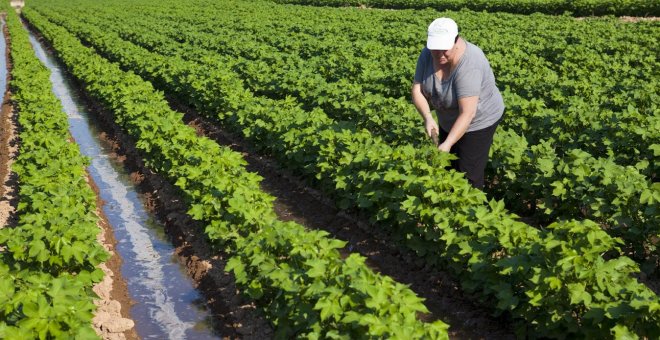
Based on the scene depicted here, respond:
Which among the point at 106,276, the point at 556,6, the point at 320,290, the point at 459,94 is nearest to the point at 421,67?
the point at 459,94

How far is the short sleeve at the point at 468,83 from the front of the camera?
18.1ft

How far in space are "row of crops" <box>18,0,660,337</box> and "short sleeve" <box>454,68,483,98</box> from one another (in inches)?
27.7

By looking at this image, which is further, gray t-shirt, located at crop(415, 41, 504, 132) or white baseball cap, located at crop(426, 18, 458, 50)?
gray t-shirt, located at crop(415, 41, 504, 132)

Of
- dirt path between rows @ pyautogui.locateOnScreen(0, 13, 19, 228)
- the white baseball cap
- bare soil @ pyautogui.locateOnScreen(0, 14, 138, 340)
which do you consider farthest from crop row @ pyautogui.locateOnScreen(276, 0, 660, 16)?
the white baseball cap

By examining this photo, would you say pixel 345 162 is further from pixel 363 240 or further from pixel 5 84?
pixel 5 84

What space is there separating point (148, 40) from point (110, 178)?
14.3 meters

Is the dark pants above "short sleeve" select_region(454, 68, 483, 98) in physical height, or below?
below

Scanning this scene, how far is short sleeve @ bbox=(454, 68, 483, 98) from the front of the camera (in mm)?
5523

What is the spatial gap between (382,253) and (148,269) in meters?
2.44

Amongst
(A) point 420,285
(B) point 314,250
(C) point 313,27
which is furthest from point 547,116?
(C) point 313,27

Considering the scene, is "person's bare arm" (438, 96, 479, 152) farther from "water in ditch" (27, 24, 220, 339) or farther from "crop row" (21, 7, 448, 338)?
"water in ditch" (27, 24, 220, 339)

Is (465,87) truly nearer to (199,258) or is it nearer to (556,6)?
(199,258)

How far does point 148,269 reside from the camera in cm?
710

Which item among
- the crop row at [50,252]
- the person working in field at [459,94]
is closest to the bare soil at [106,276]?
the crop row at [50,252]
